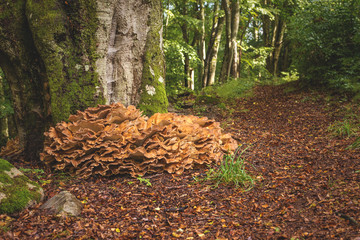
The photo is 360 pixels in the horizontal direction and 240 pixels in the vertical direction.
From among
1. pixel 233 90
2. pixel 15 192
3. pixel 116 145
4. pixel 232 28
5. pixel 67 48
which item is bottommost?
pixel 15 192

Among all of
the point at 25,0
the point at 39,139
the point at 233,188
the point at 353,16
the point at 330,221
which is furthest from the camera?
the point at 353,16

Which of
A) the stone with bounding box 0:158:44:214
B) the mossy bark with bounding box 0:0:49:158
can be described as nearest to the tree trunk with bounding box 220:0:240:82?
the mossy bark with bounding box 0:0:49:158

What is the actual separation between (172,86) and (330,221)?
13697 millimetres

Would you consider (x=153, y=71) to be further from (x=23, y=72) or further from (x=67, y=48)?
(x=23, y=72)

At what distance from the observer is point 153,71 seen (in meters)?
5.68

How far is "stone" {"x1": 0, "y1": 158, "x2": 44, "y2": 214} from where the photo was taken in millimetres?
2971

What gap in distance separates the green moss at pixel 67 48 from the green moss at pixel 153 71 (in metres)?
1.13

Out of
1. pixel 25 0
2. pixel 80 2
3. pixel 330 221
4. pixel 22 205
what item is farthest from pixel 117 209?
pixel 25 0

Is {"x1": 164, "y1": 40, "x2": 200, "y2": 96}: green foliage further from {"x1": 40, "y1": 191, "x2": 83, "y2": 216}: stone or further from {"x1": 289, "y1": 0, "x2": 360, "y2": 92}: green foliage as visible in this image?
{"x1": 40, "y1": 191, "x2": 83, "y2": 216}: stone

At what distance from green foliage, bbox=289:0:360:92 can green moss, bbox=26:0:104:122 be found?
25.7 ft

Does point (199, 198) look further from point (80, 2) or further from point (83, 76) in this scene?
point (80, 2)

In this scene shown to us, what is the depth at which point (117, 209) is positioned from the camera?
3.36 meters

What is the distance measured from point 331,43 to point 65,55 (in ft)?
29.7

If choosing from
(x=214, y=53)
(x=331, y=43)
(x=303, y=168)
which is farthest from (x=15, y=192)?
(x=214, y=53)
